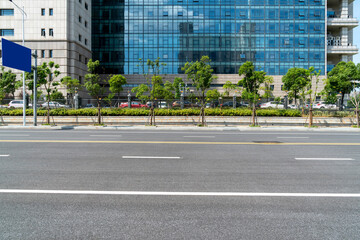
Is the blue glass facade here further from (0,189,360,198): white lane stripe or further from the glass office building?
(0,189,360,198): white lane stripe

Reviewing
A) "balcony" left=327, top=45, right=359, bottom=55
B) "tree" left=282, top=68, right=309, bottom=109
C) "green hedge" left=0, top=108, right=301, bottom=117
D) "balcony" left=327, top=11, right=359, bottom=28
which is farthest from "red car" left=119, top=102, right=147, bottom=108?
"balcony" left=327, top=11, right=359, bottom=28

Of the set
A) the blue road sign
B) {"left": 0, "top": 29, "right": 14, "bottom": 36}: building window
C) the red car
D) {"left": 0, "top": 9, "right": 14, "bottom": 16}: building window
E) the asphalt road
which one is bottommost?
the asphalt road

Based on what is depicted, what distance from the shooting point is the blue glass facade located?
59719 millimetres

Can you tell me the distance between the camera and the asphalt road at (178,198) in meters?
3.60

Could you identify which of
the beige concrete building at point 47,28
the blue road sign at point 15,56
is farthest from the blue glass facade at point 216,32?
the blue road sign at point 15,56

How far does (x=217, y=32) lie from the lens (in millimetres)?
60719

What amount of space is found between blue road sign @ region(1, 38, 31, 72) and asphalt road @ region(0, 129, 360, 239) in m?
15.9

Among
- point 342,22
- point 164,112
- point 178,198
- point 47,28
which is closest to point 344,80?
point 164,112

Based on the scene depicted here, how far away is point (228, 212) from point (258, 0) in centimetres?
6483

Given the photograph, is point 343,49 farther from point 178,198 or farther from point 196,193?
point 178,198

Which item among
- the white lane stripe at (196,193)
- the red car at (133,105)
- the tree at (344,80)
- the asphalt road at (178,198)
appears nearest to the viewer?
the asphalt road at (178,198)

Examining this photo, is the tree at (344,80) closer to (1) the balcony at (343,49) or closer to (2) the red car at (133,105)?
(2) the red car at (133,105)

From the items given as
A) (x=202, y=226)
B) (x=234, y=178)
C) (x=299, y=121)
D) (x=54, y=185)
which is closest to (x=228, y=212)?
(x=202, y=226)

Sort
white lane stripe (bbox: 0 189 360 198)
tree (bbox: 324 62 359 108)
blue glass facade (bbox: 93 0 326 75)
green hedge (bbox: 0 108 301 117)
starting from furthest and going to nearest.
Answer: blue glass facade (bbox: 93 0 326 75) < tree (bbox: 324 62 359 108) < green hedge (bbox: 0 108 301 117) < white lane stripe (bbox: 0 189 360 198)
